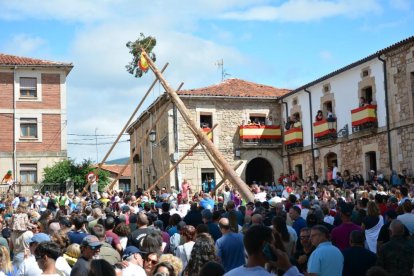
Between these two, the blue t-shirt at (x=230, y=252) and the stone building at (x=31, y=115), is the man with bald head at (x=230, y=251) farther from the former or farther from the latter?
the stone building at (x=31, y=115)

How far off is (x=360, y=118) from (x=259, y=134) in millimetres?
7127

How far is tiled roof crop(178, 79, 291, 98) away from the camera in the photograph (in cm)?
3142

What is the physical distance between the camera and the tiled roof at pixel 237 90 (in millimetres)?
31422

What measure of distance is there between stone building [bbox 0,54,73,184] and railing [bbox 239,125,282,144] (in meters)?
11.1

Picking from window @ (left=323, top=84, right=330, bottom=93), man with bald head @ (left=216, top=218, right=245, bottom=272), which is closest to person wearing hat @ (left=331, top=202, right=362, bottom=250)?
man with bald head @ (left=216, top=218, right=245, bottom=272)

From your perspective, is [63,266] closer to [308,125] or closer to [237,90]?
[308,125]

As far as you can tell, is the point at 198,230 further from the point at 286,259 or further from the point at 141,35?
the point at 141,35

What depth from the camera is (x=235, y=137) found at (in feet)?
104

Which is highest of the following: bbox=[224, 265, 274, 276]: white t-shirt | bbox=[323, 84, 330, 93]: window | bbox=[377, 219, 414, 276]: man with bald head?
bbox=[323, 84, 330, 93]: window

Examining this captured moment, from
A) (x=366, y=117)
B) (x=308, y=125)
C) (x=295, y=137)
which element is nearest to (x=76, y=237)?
(x=366, y=117)

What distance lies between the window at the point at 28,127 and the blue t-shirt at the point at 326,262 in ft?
103

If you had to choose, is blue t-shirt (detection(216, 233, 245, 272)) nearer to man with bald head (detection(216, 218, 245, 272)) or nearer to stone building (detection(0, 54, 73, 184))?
man with bald head (detection(216, 218, 245, 272))

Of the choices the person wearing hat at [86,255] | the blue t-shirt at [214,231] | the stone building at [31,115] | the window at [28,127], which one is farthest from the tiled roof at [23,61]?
the person wearing hat at [86,255]

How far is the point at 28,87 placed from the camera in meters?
36.2
